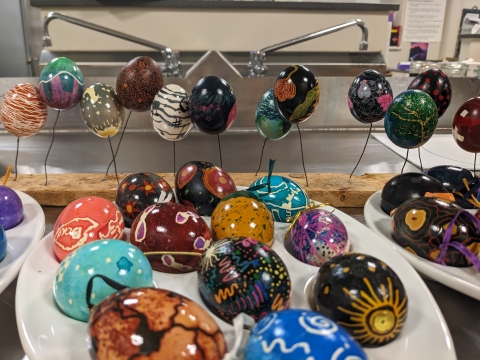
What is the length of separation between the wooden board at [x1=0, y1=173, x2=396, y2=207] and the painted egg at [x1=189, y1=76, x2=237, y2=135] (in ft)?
0.74

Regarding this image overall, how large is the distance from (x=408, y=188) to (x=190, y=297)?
490 mm

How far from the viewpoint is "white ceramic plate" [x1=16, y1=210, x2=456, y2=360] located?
0.46 m

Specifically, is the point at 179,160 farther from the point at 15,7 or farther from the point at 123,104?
the point at 15,7

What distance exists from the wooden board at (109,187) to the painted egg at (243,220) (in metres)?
0.34

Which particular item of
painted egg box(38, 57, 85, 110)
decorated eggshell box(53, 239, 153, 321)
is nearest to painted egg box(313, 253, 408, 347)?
decorated eggshell box(53, 239, 153, 321)

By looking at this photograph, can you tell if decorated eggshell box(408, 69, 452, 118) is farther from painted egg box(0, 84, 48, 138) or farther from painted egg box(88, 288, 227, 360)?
painted egg box(0, 84, 48, 138)

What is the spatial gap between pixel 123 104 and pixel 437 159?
100cm

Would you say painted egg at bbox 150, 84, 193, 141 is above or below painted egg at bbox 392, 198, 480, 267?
above

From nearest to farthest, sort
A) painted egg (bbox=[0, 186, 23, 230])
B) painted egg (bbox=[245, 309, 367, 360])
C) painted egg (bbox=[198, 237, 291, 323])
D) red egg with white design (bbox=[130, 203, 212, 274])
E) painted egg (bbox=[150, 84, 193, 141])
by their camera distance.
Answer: painted egg (bbox=[245, 309, 367, 360]) < painted egg (bbox=[198, 237, 291, 323]) < red egg with white design (bbox=[130, 203, 212, 274]) < painted egg (bbox=[0, 186, 23, 230]) < painted egg (bbox=[150, 84, 193, 141])

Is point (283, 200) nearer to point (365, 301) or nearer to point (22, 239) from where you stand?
point (365, 301)

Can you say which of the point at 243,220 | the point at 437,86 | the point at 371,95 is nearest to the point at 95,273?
the point at 243,220

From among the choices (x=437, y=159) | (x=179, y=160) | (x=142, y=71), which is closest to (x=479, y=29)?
(x=437, y=159)

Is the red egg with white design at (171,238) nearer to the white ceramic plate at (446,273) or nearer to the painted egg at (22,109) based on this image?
the white ceramic plate at (446,273)

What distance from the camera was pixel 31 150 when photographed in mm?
1395
